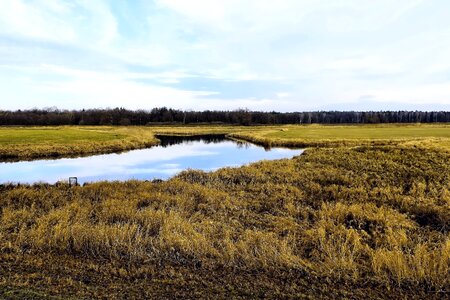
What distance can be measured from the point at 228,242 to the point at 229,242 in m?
0.02

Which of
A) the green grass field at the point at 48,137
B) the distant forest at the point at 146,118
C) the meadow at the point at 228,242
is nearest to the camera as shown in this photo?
the meadow at the point at 228,242

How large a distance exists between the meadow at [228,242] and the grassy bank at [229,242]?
30mm

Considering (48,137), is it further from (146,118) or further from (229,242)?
(146,118)

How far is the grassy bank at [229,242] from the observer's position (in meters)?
5.82

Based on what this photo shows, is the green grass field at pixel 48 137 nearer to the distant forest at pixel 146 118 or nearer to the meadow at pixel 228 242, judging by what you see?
the meadow at pixel 228 242

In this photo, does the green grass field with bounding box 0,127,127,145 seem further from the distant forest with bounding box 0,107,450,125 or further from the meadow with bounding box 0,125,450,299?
the distant forest with bounding box 0,107,450,125

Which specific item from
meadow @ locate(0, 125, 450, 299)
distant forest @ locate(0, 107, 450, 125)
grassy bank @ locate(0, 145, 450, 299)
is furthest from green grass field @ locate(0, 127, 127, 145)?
distant forest @ locate(0, 107, 450, 125)

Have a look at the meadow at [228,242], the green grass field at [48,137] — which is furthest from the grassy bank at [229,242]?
the green grass field at [48,137]

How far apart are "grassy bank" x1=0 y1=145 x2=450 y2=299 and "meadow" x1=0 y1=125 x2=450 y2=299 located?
1.2 inches

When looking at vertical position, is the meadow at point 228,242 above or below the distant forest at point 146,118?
below

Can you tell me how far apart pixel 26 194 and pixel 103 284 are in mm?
8201

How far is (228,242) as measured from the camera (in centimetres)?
750

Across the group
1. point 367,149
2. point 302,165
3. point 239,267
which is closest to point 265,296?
point 239,267

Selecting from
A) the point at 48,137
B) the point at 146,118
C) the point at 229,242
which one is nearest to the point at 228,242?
the point at 229,242
